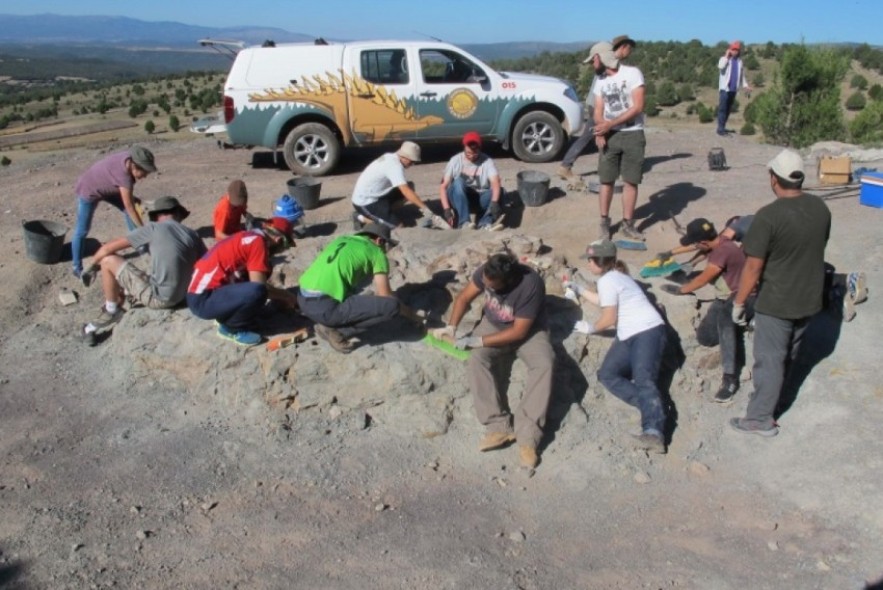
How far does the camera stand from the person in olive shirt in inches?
198

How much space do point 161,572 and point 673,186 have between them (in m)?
7.75

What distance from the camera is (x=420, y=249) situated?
745cm

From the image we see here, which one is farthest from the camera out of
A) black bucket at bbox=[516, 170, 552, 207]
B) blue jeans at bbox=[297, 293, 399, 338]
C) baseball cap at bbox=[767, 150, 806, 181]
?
black bucket at bbox=[516, 170, 552, 207]

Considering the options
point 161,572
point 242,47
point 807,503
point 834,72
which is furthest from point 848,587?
point 834,72

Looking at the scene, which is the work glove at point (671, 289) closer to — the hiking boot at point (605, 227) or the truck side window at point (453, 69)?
the hiking boot at point (605, 227)

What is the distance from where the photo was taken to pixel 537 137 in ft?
36.0

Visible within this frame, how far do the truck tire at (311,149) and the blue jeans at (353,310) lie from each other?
16.7ft

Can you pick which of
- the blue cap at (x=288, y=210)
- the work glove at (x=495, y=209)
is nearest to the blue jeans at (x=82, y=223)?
the blue cap at (x=288, y=210)

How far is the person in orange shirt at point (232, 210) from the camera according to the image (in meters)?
7.20

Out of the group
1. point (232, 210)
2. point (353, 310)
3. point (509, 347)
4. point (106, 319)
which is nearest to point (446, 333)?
point (509, 347)

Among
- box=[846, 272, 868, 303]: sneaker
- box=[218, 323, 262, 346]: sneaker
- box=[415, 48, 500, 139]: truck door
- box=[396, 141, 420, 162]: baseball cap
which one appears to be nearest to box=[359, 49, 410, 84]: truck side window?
box=[415, 48, 500, 139]: truck door

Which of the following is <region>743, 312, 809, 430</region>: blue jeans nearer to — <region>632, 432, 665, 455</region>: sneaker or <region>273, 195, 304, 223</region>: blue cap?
<region>632, 432, 665, 455</region>: sneaker

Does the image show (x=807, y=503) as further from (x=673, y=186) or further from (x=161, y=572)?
(x=673, y=186)

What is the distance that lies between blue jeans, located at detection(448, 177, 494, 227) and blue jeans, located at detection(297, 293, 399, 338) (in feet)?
8.55
